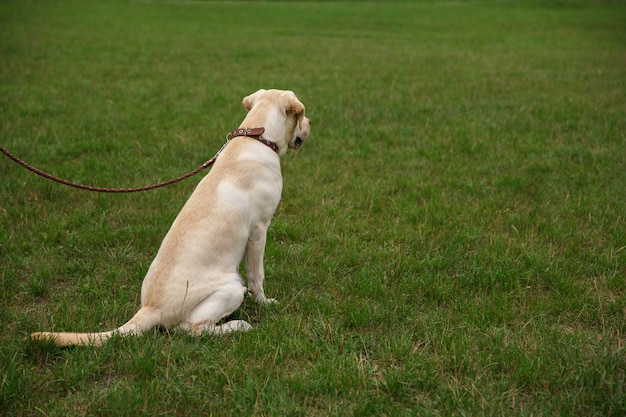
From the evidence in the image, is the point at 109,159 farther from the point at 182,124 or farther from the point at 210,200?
the point at 210,200

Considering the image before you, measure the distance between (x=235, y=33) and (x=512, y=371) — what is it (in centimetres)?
2215

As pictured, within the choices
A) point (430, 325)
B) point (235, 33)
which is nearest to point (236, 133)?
point (430, 325)

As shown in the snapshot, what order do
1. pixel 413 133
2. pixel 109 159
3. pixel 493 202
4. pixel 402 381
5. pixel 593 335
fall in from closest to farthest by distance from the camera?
pixel 402 381 → pixel 593 335 → pixel 493 202 → pixel 109 159 → pixel 413 133

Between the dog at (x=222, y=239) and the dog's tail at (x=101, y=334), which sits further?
the dog at (x=222, y=239)

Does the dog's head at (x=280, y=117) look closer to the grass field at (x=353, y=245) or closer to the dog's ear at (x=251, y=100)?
the dog's ear at (x=251, y=100)

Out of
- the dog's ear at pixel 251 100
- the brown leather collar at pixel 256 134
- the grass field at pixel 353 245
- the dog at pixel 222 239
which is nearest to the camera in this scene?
the grass field at pixel 353 245

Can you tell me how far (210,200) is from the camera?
168 inches

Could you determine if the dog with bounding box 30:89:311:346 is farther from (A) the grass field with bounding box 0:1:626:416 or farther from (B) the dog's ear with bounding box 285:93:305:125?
(A) the grass field with bounding box 0:1:626:416

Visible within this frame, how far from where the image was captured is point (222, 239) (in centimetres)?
415

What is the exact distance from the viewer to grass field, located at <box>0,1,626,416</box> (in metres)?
3.52

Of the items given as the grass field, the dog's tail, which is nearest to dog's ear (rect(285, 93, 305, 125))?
the grass field

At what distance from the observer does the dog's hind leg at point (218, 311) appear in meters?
4.00

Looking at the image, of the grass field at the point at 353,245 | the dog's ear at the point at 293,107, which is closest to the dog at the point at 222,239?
the dog's ear at the point at 293,107

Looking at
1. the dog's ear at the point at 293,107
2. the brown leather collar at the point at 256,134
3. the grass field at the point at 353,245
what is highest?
the dog's ear at the point at 293,107
